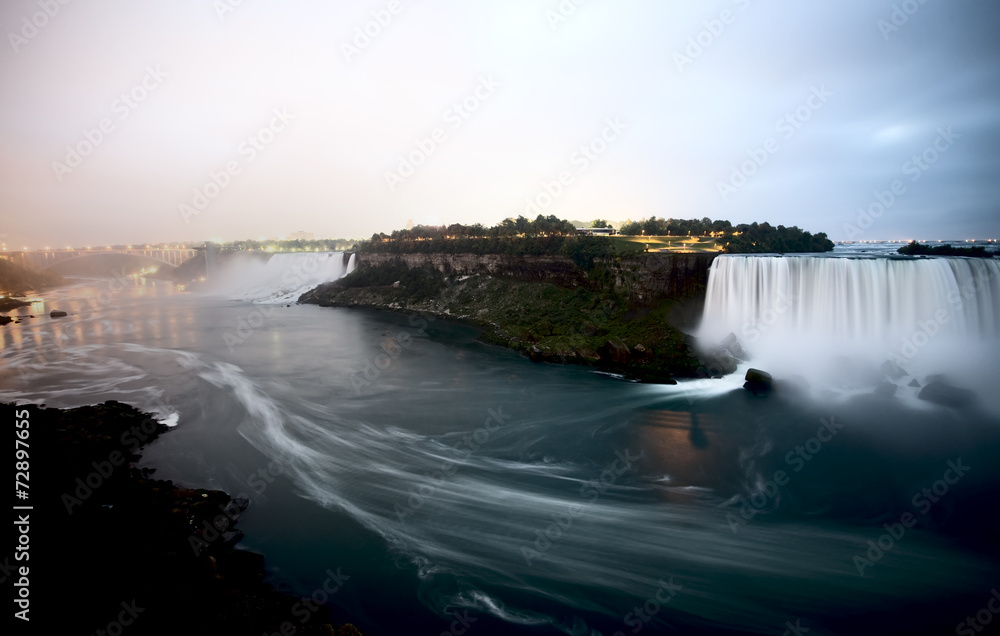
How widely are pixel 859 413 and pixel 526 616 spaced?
14436 millimetres

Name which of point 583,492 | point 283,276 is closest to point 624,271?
point 583,492

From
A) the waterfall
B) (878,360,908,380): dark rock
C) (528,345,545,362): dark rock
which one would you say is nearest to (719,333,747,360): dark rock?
the waterfall

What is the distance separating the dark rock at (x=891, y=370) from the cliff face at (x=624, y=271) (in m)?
8.23

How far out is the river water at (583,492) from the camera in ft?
23.8

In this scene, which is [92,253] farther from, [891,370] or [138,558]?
[891,370]

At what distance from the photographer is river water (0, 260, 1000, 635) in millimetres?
7258

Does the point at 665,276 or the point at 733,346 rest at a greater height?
the point at 665,276

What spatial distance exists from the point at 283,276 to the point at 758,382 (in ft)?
197

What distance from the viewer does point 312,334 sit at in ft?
101

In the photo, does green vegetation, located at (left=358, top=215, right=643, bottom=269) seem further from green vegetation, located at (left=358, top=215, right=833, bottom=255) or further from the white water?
the white water

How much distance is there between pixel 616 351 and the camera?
69.5 feet

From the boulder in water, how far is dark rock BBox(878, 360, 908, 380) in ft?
15.4

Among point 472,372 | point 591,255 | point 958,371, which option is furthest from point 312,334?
point 958,371

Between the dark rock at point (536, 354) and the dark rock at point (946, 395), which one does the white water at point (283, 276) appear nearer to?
the dark rock at point (536, 354)
